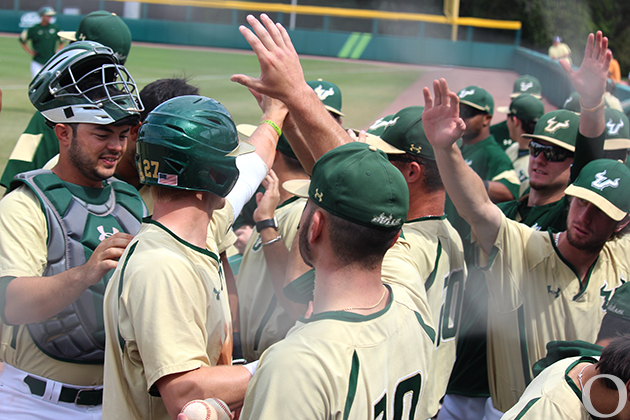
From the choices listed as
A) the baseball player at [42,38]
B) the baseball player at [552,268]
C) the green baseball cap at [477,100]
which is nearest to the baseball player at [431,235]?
the baseball player at [552,268]

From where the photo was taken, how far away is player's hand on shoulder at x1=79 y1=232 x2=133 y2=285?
1634 mm

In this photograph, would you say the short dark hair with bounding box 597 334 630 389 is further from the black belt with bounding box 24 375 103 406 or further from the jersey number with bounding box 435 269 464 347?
the black belt with bounding box 24 375 103 406

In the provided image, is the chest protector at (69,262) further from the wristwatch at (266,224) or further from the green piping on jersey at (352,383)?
the green piping on jersey at (352,383)

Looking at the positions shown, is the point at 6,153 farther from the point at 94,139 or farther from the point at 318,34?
the point at 318,34

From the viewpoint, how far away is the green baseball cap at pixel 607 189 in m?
2.43

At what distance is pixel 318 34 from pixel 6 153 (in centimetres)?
1634

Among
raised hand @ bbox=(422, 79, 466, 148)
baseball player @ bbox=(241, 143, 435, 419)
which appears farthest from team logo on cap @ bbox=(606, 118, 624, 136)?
baseball player @ bbox=(241, 143, 435, 419)

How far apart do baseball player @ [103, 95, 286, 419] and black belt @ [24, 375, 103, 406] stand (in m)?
0.53

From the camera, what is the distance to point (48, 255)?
194cm

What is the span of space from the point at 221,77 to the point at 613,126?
41.0 ft

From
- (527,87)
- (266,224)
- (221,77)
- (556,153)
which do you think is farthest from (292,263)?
(221,77)

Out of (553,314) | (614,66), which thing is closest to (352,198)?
(553,314)

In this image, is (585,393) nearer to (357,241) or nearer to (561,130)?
(357,241)

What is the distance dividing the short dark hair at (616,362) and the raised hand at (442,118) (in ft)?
3.26
